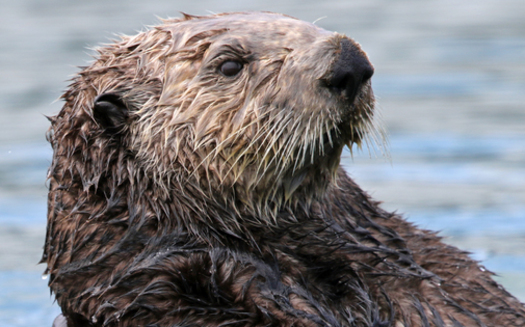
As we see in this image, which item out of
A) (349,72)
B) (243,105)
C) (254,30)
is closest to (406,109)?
(254,30)

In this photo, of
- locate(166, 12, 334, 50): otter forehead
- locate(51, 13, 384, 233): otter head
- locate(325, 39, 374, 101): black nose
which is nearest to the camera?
locate(325, 39, 374, 101): black nose

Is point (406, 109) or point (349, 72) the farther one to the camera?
point (406, 109)

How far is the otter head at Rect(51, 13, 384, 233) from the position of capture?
396 centimetres

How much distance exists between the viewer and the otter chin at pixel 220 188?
4.04 metres

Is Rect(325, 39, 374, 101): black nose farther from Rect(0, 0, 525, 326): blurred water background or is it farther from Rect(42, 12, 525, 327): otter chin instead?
Rect(0, 0, 525, 326): blurred water background

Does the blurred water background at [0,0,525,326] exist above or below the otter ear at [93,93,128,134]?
below

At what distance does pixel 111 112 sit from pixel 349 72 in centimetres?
119

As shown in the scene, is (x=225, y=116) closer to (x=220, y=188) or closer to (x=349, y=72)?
(x=220, y=188)

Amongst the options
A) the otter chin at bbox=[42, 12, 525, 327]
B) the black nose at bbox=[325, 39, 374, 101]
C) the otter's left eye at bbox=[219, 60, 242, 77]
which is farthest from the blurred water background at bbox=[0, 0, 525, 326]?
the black nose at bbox=[325, 39, 374, 101]

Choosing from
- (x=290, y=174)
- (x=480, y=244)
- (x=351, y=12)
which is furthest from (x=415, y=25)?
(x=290, y=174)

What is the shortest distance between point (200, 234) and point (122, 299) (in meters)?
0.47

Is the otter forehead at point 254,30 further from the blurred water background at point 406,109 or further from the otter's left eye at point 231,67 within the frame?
the blurred water background at point 406,109

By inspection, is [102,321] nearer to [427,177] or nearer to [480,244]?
[480,244]

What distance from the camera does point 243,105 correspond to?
4.13m
